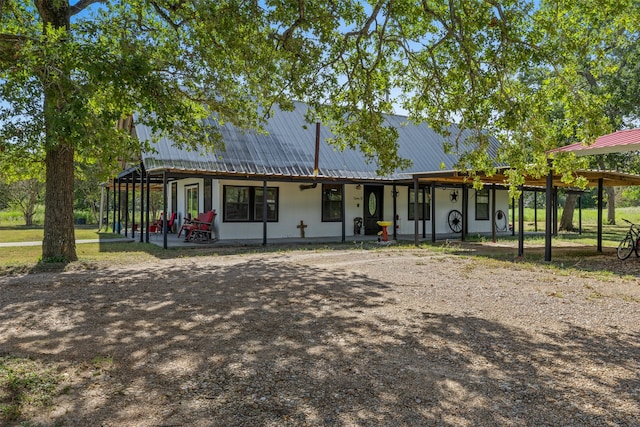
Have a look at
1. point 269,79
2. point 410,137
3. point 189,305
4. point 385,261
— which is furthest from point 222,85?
point 410,137

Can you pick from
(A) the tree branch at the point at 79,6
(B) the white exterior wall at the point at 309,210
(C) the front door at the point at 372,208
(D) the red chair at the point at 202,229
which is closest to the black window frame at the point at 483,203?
(B) the white exterior wall at the point at 309,210

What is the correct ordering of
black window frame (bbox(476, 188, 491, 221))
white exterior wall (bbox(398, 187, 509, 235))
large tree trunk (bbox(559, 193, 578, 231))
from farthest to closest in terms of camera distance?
large tree trunk (bbox(559, 193, 578, 231)) < black window frame (bbox(476, 188, 491, 221)) < white exterior wall (bbox(398, 187, 509, 235))

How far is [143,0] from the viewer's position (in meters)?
10.1

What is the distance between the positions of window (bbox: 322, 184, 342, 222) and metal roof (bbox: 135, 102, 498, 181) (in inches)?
40.2

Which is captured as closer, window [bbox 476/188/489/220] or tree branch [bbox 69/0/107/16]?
tree branch [bbox 69/0/107/16]

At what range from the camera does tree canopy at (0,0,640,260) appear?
6949 mm

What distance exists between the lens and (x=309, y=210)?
1709cm

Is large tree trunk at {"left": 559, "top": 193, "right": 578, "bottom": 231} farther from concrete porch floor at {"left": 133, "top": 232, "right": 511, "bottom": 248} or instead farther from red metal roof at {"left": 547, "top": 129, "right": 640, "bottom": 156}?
red metal roof at {"left": 547, "top": 129, "right": 640, "bottom": 156}

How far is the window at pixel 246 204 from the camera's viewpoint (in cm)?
1555

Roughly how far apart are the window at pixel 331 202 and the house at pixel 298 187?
1.5 inches

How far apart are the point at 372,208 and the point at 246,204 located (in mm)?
5360

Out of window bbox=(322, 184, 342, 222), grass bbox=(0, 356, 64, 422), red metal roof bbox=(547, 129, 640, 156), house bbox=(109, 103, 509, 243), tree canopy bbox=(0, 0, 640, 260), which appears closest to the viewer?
grass bbox=(0, 356, 64, 422)

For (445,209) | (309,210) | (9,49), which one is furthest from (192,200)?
(445,209)

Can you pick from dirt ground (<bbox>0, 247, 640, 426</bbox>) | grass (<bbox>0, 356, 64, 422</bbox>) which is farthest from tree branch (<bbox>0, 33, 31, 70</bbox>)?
grass (<bbox>0, 356, 64, 422</bbox>)
